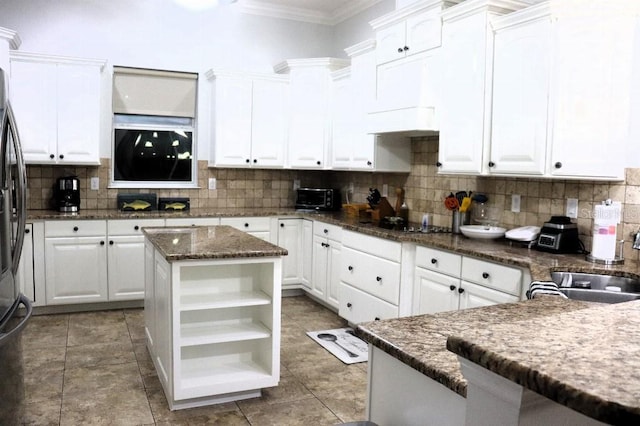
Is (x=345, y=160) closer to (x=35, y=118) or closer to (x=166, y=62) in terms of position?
(x=166, y=62)

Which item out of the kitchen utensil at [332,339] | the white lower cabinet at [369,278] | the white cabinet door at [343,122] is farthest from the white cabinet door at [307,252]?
the kitchen utensil at [332,339]

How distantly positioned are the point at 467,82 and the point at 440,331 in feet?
7.95

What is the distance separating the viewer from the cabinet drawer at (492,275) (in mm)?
2930

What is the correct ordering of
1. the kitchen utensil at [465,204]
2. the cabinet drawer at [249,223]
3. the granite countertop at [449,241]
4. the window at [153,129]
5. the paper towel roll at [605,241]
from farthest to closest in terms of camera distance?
the window at [153,129], the cabinet drawer at [249,223], the kitchen utensil at [465,204], the paper towel roll at [605,241], the granite countertop at [449,241]

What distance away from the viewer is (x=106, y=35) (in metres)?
5.33

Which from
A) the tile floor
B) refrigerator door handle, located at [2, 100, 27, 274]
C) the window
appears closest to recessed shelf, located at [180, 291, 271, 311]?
the tile floor

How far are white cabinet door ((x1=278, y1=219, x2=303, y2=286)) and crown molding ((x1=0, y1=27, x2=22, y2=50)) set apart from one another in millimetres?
2819

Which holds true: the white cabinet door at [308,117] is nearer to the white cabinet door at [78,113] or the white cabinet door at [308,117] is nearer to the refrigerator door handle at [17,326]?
the white cabinet door at [78,113]

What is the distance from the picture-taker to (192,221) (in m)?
5.23

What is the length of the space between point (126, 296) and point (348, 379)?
250 cm

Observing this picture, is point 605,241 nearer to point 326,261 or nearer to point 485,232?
point 485,232

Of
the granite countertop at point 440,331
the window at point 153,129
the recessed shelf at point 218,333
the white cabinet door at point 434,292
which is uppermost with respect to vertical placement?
the window at point 153,129

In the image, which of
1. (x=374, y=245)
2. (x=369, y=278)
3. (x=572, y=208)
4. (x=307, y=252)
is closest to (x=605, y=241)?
(x=572, y=208)

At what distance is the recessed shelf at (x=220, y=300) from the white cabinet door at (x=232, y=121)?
2.57 m
